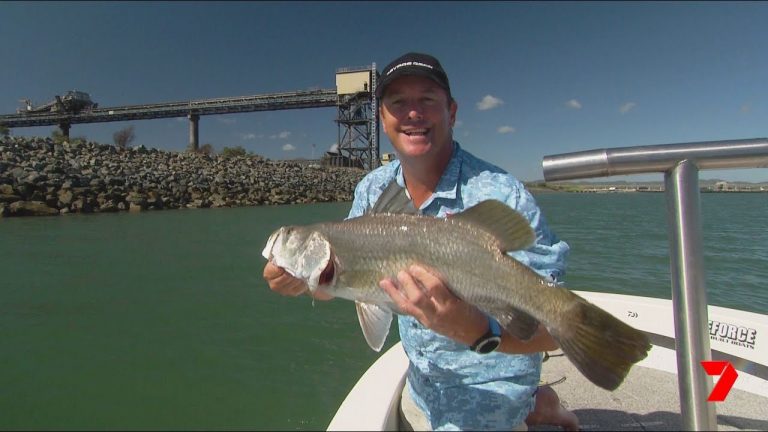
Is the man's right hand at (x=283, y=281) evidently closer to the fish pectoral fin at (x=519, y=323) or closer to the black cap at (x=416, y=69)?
the fish pectoral fin at (x=519, y=323)

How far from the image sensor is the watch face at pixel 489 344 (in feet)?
6.80

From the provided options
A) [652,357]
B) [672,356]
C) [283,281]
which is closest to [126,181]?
[283,281]

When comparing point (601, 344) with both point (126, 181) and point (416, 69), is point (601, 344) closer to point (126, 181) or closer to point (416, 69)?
point (416, 69)

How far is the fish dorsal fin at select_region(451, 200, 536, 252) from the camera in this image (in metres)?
1.98

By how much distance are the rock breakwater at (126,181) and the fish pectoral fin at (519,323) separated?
73.0 feet

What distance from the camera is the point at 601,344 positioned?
173 cm

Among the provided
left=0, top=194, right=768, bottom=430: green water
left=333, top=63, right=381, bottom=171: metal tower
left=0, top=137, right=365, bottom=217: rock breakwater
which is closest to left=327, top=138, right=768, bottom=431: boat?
left=0, top=194, right=768, bottom=430: green water

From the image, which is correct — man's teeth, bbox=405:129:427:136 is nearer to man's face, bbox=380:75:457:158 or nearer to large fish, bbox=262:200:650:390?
man's face, bbox=380:75:457:158

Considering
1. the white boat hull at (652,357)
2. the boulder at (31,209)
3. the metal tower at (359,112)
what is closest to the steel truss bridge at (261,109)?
the metal tower at (359,112)

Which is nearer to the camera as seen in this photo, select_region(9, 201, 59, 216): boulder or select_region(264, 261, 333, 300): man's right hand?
select_region(264, 261, 333, 300): man's right hand

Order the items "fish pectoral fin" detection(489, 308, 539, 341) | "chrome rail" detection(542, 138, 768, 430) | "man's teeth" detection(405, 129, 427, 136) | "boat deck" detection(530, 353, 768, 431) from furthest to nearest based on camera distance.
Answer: "boat deck" detection(530, 353, 768, 431)
"man's teeth" detection(405, 129, 427, 136)
"fish pectoral fin" detection(489, 308, 539, 341)
"chrome rail" detection(542, 138, 768, 430)

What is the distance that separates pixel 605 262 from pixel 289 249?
1332 centimetres

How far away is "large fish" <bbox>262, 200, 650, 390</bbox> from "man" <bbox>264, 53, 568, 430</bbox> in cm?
11

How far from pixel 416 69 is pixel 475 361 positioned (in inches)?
66.1
